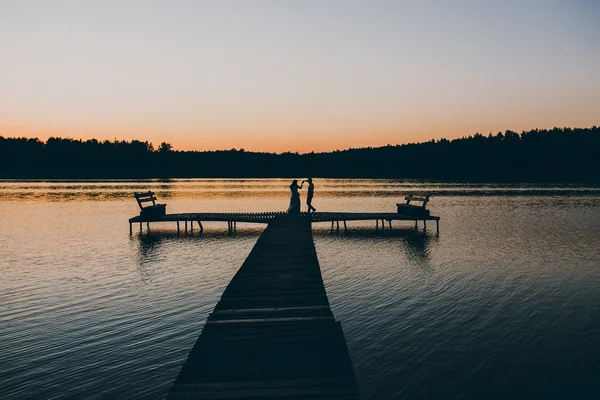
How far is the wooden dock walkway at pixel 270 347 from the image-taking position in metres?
6.21

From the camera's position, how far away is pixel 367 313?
494 inches

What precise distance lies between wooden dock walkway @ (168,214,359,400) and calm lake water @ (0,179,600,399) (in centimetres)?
133

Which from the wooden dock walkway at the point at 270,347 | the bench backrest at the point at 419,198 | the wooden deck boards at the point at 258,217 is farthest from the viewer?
the bench backrest at the point at 419,198

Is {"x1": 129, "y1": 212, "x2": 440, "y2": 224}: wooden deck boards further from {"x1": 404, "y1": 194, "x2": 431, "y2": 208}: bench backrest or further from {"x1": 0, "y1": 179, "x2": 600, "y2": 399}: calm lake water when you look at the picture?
{"x1": 0, "y1": 179, "x2": 600, "y2": 399}: calm lake water

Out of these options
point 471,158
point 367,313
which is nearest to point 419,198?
point 367,313

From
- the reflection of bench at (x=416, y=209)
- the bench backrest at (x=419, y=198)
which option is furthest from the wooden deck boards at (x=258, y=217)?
the bench backrest at (x=419, y=198)

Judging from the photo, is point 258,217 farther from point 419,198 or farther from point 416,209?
point 419,198

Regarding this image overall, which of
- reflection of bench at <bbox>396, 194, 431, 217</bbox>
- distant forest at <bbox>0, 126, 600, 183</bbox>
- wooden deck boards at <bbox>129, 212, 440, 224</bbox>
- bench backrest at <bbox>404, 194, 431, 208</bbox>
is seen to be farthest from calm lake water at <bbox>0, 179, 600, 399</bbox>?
distant forest at <bbox>0, 126, 600, 183</bbox>

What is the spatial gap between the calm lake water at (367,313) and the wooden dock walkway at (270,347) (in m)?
1.33

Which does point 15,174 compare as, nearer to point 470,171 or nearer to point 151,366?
point 470,171

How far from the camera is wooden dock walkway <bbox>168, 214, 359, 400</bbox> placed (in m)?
6.21

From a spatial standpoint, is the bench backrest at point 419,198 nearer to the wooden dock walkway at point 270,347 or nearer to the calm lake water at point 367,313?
the calm lake water at point 367,313

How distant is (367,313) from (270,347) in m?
5.36

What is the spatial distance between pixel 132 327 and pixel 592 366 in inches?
408
